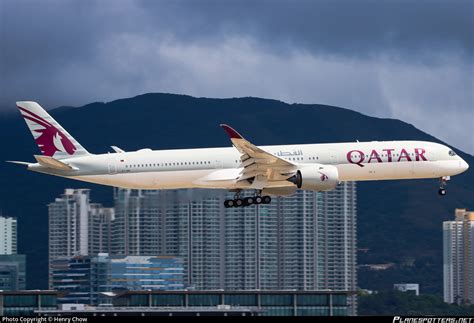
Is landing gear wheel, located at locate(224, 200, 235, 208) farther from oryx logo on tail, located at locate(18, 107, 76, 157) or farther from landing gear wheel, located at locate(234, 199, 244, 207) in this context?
oryx logo on tail, located at locate(18, 107, 76, 157)

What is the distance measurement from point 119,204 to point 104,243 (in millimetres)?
81188

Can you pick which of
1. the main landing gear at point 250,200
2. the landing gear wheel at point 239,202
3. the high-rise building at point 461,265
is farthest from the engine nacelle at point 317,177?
the high-rise building at point 461,265

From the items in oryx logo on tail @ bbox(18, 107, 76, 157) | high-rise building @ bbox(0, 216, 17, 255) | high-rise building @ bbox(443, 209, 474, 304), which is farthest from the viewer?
high-rise building @ bbox(443, 209, 474, 304)

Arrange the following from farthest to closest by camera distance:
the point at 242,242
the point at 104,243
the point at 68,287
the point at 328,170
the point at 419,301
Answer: the point at 242,242
the point at 104,243
the point at 68,287
the point at 419,301
the point at 328,170

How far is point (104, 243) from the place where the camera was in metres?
184

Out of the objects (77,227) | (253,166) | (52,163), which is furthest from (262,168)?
(77,227)

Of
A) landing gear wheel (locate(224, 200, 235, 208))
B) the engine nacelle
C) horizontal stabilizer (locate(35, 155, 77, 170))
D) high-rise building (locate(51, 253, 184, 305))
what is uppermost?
horizontal stabilizer (locate(35, 155, 77, 170))

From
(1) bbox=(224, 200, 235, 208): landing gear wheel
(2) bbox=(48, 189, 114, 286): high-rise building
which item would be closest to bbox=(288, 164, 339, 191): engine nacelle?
(1) bbox=(224, 200, 235, 208): landing gear wheel

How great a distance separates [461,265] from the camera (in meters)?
188

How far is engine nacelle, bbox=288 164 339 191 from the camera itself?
79250mm

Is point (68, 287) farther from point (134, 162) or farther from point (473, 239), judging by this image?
point (134, 162)

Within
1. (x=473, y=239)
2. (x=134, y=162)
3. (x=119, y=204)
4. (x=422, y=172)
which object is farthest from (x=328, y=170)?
(x=473, y=239)

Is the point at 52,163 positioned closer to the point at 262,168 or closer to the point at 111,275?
the point at 262,168

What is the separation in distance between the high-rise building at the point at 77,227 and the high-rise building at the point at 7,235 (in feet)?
30.5
